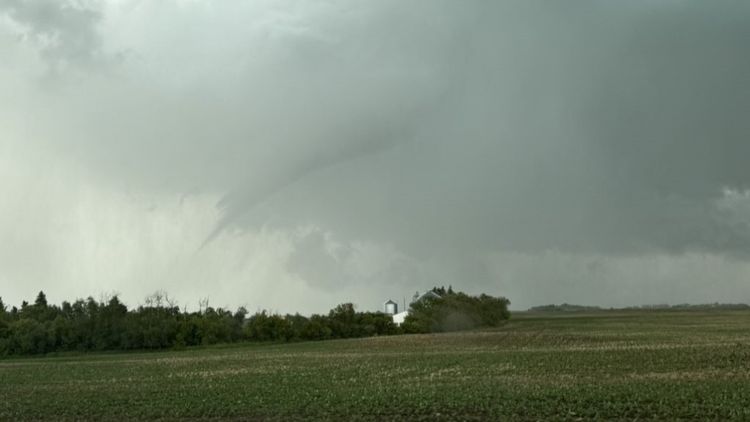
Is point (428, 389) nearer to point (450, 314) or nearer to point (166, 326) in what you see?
point (166, 326)

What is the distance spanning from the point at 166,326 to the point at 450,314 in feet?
189

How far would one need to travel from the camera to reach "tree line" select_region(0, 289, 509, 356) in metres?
122

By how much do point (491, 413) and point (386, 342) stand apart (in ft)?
249

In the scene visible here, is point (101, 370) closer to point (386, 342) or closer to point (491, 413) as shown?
point (386, 342)

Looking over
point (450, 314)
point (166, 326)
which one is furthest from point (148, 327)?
point (450, 314)

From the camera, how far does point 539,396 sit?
3400 cm

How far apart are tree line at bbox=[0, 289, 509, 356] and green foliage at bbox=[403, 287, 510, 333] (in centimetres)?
21

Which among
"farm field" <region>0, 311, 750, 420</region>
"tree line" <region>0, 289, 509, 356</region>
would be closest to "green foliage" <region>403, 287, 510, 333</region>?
"tree line" <region>0, 289, 509, 356</region>

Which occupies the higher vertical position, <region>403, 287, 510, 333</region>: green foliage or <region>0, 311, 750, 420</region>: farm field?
<region>403, 287, 510, 333</region>: green foliage

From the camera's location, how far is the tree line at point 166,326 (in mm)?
121688

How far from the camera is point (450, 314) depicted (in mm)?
159125

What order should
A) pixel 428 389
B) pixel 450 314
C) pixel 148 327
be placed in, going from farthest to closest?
pixel 450 314, pixel 148 327, pixel 428 389

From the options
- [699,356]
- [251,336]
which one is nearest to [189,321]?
[251,336]

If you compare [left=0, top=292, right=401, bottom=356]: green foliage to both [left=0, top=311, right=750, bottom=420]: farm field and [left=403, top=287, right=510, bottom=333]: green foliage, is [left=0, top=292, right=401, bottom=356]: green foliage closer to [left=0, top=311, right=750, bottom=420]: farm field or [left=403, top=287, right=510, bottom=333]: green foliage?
[left=403, top=287, right=510, bottom=333]: green foliage
